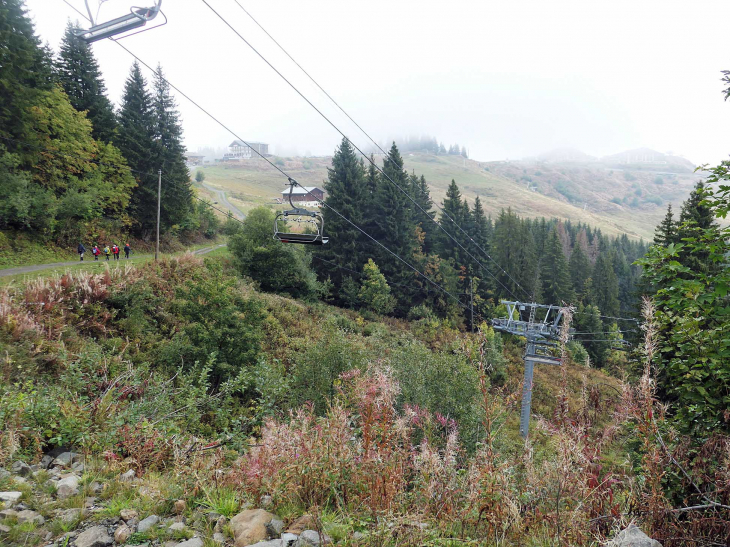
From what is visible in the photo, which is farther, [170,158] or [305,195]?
[170,158]

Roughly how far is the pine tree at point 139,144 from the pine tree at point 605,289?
6169 centimetres

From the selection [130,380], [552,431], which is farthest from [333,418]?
[130,380]

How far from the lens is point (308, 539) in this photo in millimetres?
3062

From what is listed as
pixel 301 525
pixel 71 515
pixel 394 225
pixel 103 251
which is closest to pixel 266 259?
pixel 103 251

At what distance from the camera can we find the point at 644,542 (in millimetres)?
2566

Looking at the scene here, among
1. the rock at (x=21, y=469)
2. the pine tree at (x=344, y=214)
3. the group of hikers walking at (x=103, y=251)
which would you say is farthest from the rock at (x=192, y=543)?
the pine tree at (x=344, y=214)

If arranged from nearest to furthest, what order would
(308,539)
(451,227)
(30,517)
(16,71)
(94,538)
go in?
(308,539) < (94,538) < (30,517) < (16,71) < (451,227)

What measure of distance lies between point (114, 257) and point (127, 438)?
2972 centimetres

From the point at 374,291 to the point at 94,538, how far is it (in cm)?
3355

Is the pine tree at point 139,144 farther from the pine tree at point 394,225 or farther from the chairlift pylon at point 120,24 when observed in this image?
the chairlift pylon at point 120,24

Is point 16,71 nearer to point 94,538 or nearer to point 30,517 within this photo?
point 30,517

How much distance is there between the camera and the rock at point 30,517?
3.62m

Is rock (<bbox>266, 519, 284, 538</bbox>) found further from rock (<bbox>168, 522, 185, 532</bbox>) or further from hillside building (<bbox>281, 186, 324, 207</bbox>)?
hillside building (<bbox>281, 186, 324, 207</bbox>)

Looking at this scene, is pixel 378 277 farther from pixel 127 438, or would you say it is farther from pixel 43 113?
pixel 127 438
